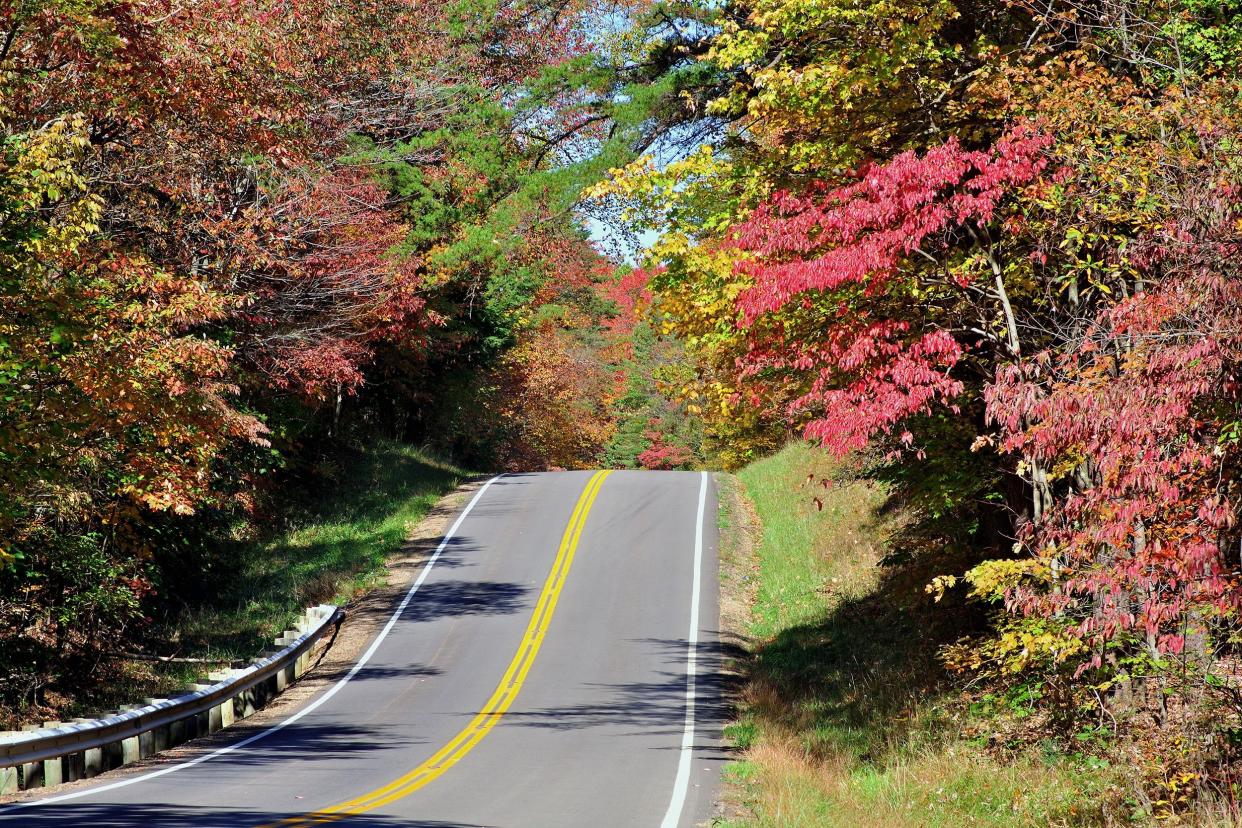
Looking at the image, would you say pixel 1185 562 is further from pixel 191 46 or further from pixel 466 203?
pixel 466 203

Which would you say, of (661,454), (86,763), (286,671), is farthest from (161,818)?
(661,454)

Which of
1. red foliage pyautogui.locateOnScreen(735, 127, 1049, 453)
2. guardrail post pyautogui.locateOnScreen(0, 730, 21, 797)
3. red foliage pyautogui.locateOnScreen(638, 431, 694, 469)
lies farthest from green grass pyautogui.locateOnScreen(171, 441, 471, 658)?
red foliage pyautogui.locateOnScreen(638, 431, 694, 469)

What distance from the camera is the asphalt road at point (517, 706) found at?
11656 mm

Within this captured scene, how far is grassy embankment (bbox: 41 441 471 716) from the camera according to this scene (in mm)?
20250

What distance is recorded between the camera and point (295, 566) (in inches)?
1160

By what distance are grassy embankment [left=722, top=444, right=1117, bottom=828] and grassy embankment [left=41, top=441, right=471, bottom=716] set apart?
9.33 metres

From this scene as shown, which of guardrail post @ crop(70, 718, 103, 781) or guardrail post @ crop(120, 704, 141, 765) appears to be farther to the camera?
guardrail post @ crop(120, 704, 141, 765)

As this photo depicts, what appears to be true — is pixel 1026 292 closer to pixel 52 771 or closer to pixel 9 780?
pixel 52 771

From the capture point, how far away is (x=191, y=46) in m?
16.3

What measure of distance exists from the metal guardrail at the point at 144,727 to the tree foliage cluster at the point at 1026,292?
28.5 feet

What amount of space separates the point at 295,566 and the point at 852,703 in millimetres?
16721

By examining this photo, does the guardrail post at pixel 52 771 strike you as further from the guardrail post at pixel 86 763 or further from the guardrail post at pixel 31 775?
the guardrail post at pixel 86 763

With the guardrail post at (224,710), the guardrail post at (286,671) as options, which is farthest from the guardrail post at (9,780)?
the guardrail post at (286,671)

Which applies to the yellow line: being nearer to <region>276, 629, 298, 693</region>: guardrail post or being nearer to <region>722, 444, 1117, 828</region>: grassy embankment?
<region>722, 444, 1117, 828</region>: grassy embankment
